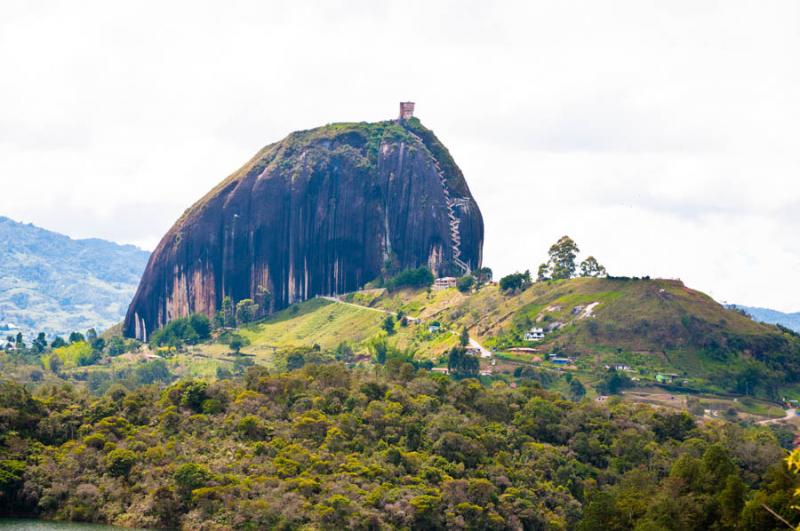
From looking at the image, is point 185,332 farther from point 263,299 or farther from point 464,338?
point 464,338

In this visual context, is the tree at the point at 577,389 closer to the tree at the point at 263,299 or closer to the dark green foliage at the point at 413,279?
the dark green foliage at the point at 413,279

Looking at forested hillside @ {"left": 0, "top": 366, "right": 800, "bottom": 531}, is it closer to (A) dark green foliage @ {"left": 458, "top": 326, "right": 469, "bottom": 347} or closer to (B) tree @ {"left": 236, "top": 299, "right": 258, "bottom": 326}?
(A) dark green foliage @ {"left": 458, "top": 326, "right": 469, "bottom": 347}

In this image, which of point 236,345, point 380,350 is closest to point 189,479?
point 380,350

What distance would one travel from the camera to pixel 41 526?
62.9 m

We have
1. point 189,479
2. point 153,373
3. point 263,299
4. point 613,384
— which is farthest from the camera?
point 263,299

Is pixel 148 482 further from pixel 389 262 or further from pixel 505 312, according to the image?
pixel 389 262

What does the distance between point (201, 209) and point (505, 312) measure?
6767 cm

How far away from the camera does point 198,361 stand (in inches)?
5748

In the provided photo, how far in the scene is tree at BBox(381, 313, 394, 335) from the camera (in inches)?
5669

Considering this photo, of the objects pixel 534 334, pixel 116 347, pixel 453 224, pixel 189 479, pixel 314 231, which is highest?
pixel 453 224

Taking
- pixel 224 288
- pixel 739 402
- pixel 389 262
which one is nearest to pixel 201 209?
pixel 224 288

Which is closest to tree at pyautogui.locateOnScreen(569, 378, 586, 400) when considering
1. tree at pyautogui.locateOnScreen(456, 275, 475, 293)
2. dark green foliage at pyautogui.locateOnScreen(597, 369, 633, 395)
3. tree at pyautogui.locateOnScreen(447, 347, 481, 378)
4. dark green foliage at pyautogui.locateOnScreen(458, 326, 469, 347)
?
dark green foliage at pyautogui.locateOnScreen(597, 369, 633, 395)

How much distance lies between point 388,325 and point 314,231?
4352cm

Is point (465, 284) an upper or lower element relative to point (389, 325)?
upper
